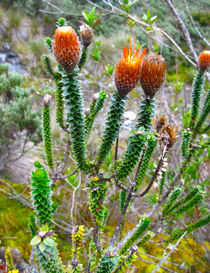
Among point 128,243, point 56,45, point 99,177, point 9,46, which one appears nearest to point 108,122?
point 99,177

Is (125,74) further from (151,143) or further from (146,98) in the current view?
(151,143)

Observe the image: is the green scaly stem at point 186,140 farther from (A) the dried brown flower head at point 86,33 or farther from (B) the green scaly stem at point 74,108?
(A) the dried brown flower head at point 86,33

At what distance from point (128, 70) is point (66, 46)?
0.99 feet

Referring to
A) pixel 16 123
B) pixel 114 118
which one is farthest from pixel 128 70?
pixel 16 123

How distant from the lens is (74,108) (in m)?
1.07

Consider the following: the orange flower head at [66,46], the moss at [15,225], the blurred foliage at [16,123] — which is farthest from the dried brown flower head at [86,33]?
the blurred foliage at [16,123]

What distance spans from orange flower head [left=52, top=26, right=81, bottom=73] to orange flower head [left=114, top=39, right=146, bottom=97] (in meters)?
0.21

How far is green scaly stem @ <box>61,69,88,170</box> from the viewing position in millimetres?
1037

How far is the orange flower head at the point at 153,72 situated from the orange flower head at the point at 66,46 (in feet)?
1.09

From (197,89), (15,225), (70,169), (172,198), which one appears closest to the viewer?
(172,198)

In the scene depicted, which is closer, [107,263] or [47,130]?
[107,263]

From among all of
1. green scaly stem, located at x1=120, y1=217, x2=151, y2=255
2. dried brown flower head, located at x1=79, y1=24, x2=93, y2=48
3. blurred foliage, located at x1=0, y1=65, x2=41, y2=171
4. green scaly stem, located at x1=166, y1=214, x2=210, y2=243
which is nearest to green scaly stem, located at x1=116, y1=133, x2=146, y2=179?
green scaly stem, located at x1=120, y1=217, x2=151, y2=255

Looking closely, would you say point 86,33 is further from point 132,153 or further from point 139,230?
point 139,230

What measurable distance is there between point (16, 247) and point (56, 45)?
2.45 metres
